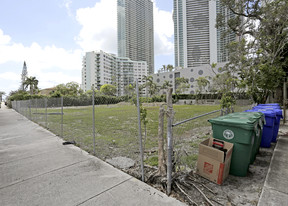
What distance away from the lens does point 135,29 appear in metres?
152

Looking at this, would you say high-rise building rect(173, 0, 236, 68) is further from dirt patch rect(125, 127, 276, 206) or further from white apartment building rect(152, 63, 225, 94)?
dirt patch rect(125, 127, 276, 206)

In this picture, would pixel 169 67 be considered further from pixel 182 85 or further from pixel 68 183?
pixel 68 183

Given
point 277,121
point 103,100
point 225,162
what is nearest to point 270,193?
point 225,162

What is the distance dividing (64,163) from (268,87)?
9.45 m

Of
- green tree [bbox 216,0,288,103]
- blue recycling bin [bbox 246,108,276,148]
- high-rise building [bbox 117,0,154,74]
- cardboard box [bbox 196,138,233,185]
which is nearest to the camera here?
cardboard box [bbox 196,138,233,185]

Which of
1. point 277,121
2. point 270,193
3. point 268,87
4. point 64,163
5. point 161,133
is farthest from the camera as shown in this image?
point 268,87

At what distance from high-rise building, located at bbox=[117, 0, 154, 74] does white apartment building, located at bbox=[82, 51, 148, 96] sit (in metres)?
34.5

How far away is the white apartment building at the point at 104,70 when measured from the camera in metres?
89.8

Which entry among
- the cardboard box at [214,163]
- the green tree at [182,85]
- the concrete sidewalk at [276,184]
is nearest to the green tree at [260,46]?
the concrete sidewalk at [276,184]

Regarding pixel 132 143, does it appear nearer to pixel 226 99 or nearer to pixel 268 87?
pixel 226 99

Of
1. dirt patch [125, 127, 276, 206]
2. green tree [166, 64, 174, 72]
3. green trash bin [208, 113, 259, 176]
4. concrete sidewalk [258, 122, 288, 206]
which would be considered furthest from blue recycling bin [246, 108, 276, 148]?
green tree [166, 64, 174, 72]

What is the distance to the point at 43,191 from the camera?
2.44 metres

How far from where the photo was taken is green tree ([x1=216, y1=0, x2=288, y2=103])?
7.61m

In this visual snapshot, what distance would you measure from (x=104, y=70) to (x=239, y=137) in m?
99.4
